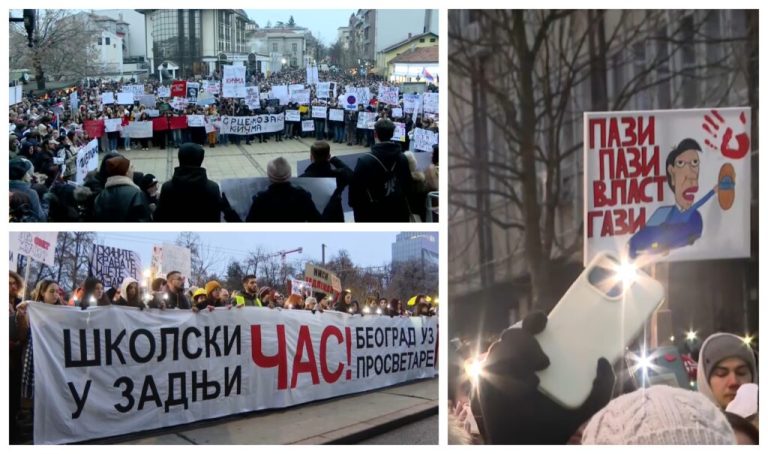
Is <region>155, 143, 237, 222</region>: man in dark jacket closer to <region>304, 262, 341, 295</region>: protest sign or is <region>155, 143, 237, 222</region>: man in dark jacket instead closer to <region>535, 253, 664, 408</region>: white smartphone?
<region>304, 262, 341, 295</region>: protest sign

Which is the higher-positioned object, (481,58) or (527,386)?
(481,58)

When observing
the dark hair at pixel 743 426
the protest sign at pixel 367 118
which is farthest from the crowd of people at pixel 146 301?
the dark hair at pixel 743 426

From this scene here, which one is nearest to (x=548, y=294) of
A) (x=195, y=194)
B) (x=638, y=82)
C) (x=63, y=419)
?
(x=638, y=82)

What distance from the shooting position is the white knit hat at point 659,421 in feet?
17.2

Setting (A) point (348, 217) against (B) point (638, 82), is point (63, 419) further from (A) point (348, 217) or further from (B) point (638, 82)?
(B) point (638, 82)

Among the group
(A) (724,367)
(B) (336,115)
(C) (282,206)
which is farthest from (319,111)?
(A) (724,367)

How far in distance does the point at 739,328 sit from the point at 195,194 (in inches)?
160

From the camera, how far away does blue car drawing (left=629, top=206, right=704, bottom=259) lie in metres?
5.77

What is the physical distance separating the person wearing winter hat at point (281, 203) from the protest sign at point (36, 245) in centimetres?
138

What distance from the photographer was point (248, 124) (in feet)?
20.7

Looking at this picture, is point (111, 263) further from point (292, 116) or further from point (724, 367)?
point (724, 367)

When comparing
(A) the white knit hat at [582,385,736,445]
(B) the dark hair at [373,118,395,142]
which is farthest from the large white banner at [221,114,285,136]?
→ (A) the white knit hat at [582,385,736,445]

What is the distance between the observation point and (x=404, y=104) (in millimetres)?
6289

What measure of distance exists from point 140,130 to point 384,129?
1.85 metres
